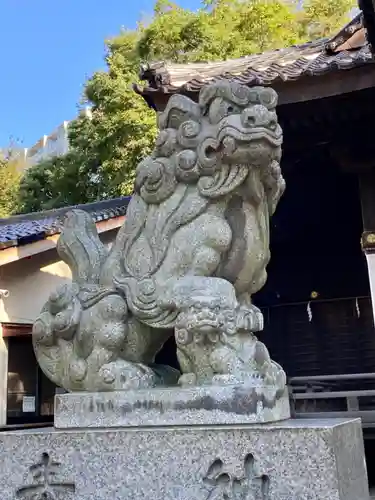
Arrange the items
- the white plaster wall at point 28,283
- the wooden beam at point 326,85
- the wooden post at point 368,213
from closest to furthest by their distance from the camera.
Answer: the wooden beam at point 326,85 < the wooden post at point 368,213 < the white plaster wall at point 28,283

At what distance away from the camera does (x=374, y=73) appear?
5.06 m

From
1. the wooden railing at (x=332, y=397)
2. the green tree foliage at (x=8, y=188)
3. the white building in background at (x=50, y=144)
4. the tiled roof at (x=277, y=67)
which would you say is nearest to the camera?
the tiled roof at (x=277, y=67)

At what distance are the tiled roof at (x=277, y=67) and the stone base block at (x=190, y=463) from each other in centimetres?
364

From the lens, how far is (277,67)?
224 inches

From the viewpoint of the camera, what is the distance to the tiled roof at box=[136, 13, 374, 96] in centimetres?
520

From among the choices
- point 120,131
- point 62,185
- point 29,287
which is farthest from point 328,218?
point 62,185

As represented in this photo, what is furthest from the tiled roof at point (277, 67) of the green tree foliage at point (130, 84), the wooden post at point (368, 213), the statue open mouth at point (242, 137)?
the green tree foliage at point (130, 84)

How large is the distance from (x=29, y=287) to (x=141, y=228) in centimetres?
548

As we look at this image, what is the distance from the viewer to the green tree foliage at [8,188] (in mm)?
19531

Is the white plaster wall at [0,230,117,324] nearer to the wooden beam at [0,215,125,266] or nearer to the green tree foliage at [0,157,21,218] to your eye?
the wooden beam at [0,215,125,266]

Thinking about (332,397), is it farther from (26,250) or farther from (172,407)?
(26,250)

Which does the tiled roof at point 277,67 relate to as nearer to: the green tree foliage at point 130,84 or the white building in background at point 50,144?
the green tree foliage at point 130,84

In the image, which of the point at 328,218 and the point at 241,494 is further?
the point at 328,218

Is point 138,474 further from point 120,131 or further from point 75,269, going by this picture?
point 120,131
